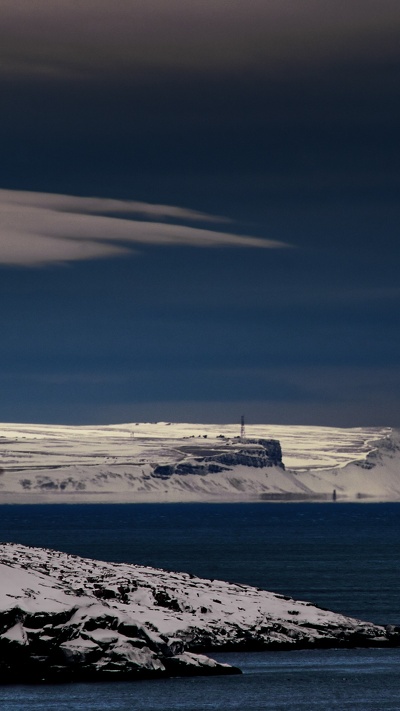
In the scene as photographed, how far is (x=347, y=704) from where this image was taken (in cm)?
5391

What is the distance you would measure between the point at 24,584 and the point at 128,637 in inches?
249

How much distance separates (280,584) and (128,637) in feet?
164

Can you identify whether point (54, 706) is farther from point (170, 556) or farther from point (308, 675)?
point (170, 556)

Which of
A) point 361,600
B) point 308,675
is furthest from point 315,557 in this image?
point 308,675

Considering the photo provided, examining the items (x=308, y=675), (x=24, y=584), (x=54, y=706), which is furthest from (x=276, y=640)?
(x=54, y=706)

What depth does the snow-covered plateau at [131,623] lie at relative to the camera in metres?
58.3

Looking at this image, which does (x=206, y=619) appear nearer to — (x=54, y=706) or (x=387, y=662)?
(x=387, y=662)

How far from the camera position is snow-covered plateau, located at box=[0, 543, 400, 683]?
58281 millimetres

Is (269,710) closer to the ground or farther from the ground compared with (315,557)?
closer to the ground

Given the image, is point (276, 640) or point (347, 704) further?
point (276, 640)

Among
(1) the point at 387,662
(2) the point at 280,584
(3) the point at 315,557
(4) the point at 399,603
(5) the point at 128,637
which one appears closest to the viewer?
(5) the point at 128,637

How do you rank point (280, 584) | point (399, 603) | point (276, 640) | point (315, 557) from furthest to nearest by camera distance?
1. point (315, 557)
2. point (280, 584)
3. point (399, 603)
4. point (276, 640)

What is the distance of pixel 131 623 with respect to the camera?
59125 mm

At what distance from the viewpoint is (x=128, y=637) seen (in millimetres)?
58688
